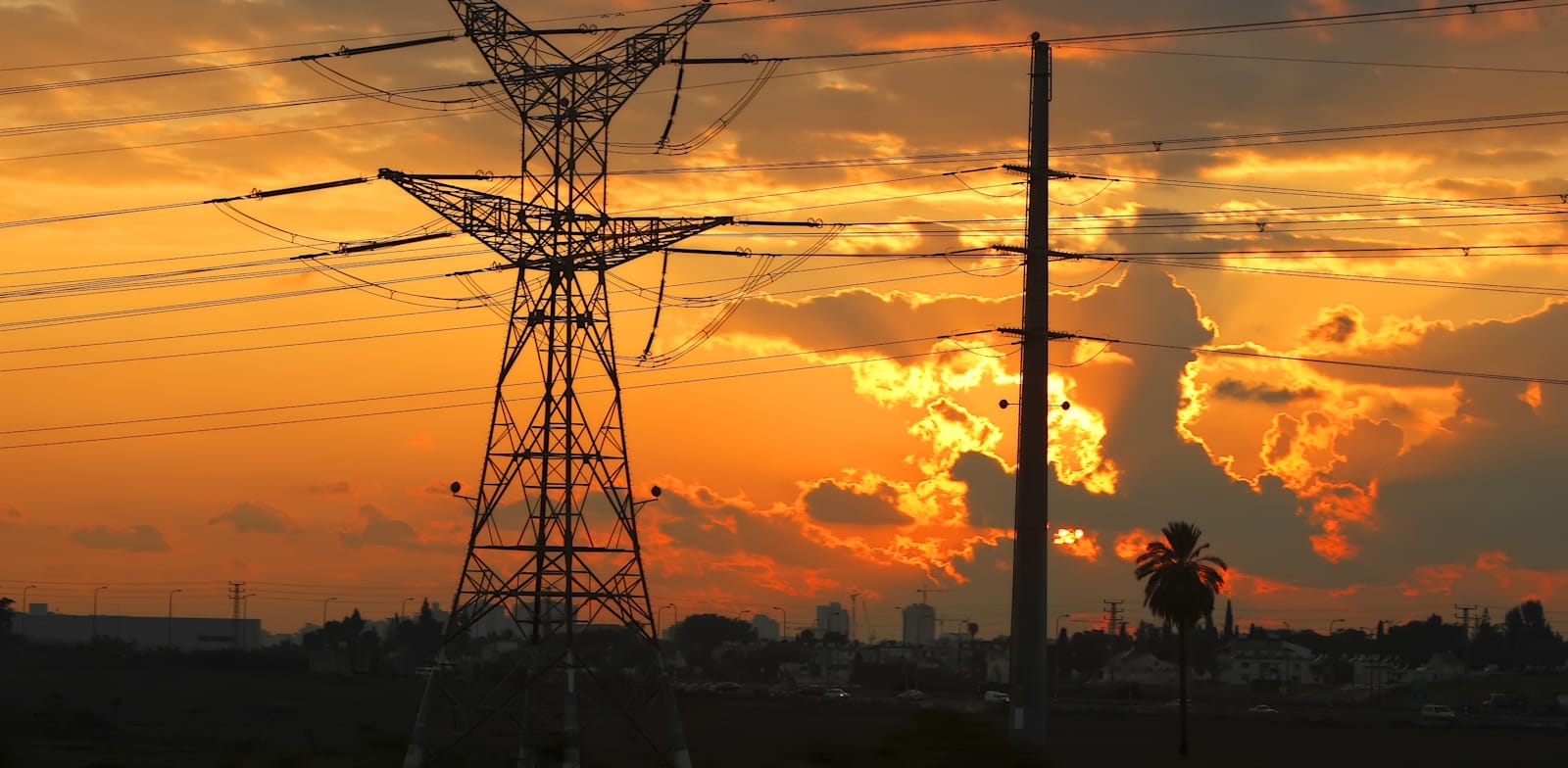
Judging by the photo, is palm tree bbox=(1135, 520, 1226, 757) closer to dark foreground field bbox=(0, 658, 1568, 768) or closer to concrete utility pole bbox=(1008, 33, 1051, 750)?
dark foreground field bbox=(0, 658, 1568, 768)

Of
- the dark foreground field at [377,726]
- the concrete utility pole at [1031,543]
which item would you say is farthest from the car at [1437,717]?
the concrete utility pole at [1031,543]

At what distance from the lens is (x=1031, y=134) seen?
187ft

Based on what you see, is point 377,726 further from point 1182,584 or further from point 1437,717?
point 1437,717

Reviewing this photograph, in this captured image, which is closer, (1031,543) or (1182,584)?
(1031,543)

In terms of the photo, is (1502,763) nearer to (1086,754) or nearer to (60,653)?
(1086,754)

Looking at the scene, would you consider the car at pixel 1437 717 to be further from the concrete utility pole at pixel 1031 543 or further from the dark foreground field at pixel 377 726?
the concrete utility pole at pixel 1031 543

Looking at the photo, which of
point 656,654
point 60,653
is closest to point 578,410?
point 656,654

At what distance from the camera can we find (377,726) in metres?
93.3

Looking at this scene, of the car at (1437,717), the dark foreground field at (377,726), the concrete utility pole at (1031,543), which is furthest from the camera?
the car at (1437,717)

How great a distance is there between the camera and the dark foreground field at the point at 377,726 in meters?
97.6

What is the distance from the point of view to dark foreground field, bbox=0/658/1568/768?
97625 mm

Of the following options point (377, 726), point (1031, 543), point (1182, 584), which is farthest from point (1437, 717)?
point (1031, 543)

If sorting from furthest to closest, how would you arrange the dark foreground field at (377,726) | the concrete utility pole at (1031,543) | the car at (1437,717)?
the car at (1437,717), the dark foreground field at (377,726), the concrete utility pole at (1031,543)

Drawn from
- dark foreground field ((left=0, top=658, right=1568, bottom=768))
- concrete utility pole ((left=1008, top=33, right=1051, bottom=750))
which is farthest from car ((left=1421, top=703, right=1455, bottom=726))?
concrete utility pole ((left=1008, top=33, right=1051, bottom=750))
